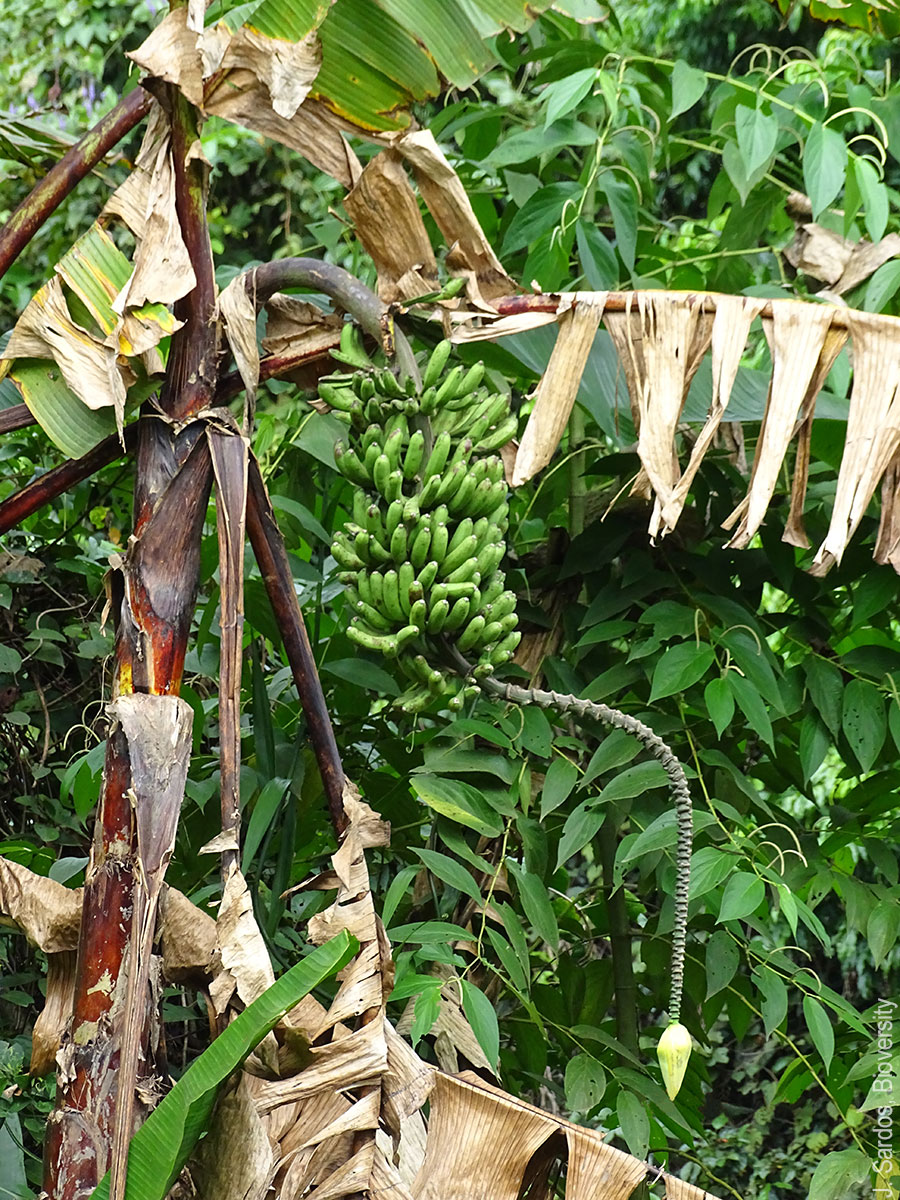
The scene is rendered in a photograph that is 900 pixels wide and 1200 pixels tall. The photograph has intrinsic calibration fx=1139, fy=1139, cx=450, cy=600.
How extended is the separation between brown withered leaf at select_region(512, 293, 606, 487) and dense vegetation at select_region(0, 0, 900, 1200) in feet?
0.40

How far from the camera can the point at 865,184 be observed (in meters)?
1.46

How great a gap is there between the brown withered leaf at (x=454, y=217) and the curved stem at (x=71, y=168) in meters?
0.30

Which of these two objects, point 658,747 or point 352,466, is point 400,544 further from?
point 658,747

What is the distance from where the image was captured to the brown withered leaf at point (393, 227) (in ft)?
4.27

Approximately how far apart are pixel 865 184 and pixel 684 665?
2.17 ft

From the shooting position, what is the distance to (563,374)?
1.30 metres

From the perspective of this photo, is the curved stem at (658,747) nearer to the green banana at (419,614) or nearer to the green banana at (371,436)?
the green banana at (419,614)

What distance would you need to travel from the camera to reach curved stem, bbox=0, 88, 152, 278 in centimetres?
130

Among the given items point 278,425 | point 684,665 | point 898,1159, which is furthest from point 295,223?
point 898,1159

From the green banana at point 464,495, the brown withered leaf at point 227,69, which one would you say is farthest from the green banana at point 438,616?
the brown withered leaf at point 227,69

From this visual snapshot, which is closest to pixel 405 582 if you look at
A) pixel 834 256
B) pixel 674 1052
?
pixel 674 1052

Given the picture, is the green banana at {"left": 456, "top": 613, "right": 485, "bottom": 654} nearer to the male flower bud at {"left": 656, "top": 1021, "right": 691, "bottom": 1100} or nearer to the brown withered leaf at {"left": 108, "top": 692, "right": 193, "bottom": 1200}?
the brown withered leaf at {"left": 108, "top": 692, "right": 193, "bottom": 1200}

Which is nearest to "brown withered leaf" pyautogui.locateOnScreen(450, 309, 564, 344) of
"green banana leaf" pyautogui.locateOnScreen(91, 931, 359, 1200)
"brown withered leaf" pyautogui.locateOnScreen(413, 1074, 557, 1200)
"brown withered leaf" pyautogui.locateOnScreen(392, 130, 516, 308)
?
"brown withered leaf" pyautogui.locateOnScreen(392, 130, 516, 308)

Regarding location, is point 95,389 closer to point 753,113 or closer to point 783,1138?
point 753,113
